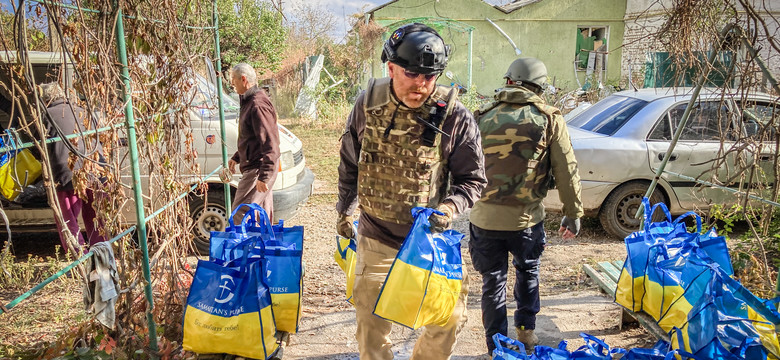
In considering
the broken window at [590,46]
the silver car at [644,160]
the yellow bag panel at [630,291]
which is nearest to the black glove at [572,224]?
the yellow bag panel at [630,291]

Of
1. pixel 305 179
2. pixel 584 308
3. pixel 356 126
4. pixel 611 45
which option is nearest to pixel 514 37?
pixel 611 45

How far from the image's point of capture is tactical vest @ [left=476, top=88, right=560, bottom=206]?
335cm

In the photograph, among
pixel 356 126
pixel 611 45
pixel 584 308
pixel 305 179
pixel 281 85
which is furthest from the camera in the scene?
pixel 611 45

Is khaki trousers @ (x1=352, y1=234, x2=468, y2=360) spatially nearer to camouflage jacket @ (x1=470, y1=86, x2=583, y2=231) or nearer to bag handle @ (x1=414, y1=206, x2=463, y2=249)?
bag handle @ (x1=414, y1=206, x2=463, y2=249)

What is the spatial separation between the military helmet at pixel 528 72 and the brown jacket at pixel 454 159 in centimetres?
81

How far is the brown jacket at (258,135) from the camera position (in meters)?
4.76

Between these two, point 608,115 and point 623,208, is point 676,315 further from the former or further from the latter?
point 608,115

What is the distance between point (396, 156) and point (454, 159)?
31 cm

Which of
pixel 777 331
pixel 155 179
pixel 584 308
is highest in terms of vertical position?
pixel 155 179

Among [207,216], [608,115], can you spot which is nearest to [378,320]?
[207,216]

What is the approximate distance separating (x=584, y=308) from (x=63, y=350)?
11.6 feet

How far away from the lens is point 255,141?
4.85 m

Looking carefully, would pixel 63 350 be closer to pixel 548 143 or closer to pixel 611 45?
pixel 548 143

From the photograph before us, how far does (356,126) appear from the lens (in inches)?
115
